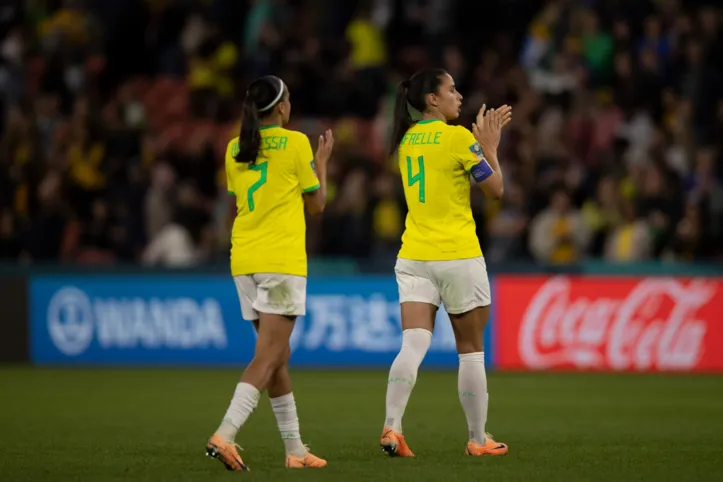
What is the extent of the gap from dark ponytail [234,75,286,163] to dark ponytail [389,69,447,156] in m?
0.96

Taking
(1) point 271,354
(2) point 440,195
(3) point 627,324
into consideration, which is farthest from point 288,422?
(3) point 627,324

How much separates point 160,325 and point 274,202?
10430mm

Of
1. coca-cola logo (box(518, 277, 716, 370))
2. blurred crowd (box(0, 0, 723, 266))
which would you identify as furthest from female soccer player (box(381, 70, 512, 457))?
blurred crowd (box(0, 0, 723, 266))

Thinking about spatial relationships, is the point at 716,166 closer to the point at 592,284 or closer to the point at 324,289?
the point at 592,284

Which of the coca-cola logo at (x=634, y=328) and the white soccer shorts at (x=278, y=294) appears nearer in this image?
the white soccer shorts at (x=278, y=294)

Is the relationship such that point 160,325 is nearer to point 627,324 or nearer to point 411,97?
point 627,324

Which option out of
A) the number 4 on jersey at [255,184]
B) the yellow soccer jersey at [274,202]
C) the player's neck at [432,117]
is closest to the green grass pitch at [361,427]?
the yellow soccer jersey at [274,202]

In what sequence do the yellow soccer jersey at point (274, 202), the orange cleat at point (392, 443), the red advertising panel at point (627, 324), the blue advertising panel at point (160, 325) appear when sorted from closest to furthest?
the yellow soccer jersey at point (274, 202), the orange cleat at point (392, 443), the red advertising panel at point (627, 324), the blue advertising panel at point (160, 325)

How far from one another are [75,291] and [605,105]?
804 centimetres

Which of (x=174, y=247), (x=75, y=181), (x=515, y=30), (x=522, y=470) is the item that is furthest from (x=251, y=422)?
(x=515, y=30)

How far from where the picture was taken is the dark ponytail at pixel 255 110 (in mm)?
8055

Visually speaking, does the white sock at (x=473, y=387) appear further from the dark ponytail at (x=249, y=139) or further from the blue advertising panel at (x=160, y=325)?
the blue advertising panel at (x=160, y=325)

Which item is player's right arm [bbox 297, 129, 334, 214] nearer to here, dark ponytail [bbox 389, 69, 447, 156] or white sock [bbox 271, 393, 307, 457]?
dark ponytail [bbox 389, 69, 447, 156]

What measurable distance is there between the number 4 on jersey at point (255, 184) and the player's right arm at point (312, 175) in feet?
0.67
